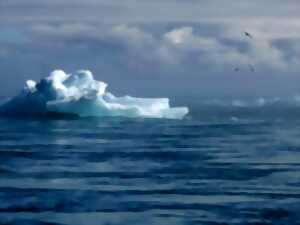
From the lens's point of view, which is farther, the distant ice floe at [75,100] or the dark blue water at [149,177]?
the distant ice floe at [75,100]

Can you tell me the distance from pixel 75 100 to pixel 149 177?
21.4 meters

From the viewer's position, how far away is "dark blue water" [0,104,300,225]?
56.4ft

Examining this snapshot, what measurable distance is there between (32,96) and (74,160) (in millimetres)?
17277

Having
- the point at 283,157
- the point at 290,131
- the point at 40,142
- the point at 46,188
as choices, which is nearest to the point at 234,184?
the point at 46,188

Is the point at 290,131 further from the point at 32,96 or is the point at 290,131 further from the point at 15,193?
the point at 15,193

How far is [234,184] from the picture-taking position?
2158cm

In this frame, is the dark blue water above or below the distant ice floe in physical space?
below

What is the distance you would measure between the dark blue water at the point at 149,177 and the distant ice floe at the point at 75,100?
7.85 ft

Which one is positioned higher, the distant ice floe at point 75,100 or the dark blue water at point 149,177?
the distant ice floe at point 75,100

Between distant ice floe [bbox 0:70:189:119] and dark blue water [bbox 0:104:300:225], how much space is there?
7.85 feet

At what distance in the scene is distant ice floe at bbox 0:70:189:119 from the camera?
4331cm

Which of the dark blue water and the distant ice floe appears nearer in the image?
the dark blue water

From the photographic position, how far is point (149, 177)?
23109 mm

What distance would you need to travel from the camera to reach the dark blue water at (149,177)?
56.4ft
